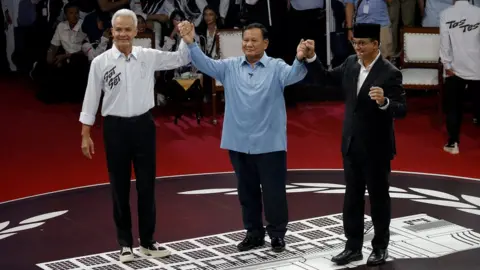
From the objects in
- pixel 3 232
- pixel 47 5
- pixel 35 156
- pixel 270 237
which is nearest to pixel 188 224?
pixel 270 237

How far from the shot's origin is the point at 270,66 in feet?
20.3

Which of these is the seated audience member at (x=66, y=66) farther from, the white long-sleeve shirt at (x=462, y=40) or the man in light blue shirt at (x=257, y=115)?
the man in light blue shirt at (x=257, y=115)

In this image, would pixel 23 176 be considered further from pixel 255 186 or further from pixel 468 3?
pixel 468 3

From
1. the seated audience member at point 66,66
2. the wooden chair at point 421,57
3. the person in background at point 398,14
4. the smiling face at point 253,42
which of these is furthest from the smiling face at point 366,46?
the seated audience member at point 66,66

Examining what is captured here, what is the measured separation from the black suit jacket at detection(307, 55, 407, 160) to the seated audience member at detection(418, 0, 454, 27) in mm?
5423

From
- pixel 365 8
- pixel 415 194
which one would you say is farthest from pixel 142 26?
pixel 415 194

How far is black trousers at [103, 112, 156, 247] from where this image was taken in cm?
609

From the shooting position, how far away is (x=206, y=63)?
623cm

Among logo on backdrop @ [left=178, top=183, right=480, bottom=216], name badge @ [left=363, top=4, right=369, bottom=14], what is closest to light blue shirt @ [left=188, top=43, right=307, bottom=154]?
logo on backdrop @ [left=178, top=183, right=480, bottom=216]

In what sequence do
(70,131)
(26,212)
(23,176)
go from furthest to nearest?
(70,131) → (23,176) → (26,212)

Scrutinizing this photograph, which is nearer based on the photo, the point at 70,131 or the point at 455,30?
the point at 455,30

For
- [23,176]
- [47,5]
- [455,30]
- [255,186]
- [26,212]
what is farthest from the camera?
[47,5]

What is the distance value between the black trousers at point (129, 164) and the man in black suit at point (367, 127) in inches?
45.9

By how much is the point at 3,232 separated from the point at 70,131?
347cm
